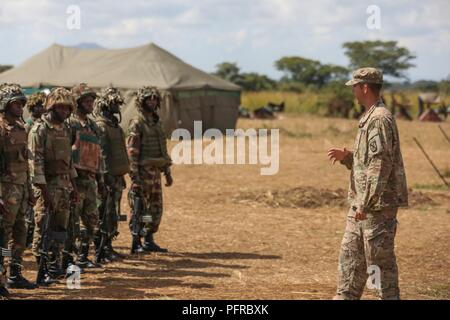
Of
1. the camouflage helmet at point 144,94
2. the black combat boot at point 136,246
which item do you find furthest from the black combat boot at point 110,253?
the camouflage helmet at point 144,94

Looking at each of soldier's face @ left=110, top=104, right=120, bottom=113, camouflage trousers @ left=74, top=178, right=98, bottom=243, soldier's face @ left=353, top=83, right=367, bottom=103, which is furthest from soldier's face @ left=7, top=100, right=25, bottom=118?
soldier's face @ left=353, top=83, right=367, bottom=103

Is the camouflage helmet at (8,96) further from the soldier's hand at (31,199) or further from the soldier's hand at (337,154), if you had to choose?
the soldier's hand at (337,154)

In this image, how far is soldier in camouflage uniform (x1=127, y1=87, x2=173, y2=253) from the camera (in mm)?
10867

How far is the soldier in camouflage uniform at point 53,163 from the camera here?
8.63 metres

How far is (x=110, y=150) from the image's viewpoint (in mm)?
10281

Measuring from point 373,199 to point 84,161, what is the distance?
3937mm

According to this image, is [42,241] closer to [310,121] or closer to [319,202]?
[319,202]

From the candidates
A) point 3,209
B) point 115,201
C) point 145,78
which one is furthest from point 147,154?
point 145,78

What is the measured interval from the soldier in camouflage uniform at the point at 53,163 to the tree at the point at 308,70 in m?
62.2

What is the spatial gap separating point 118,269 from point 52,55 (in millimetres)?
22712

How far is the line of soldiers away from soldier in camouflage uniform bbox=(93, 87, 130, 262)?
1 cm

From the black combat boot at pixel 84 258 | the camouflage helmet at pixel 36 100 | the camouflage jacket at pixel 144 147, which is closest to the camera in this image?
the black combat boot at pixel 84 258

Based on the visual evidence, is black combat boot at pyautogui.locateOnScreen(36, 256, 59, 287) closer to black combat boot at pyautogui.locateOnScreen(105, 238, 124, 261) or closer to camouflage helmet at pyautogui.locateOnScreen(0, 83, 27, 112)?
black combat boot at pyautogui.locateOnScreen(105, 238, 124, 261)

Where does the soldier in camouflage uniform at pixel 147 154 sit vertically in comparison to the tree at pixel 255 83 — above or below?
below
